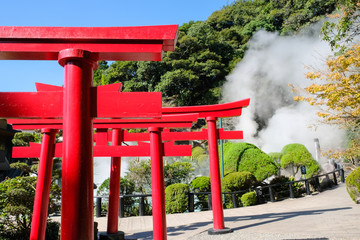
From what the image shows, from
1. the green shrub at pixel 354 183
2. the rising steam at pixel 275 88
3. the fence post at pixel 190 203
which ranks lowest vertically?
the fence post at pixel 190 203

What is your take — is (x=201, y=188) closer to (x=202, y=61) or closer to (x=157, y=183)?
(x=157, y=183)

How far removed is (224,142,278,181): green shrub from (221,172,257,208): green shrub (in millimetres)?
944

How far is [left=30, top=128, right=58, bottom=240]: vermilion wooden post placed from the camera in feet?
19.2

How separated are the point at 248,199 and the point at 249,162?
234 centimetres

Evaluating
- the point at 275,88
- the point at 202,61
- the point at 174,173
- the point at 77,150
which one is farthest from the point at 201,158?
the point at 77,150

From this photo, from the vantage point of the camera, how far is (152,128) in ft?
18.2

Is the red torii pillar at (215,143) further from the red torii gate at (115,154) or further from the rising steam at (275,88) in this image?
the rising steam at (275,88)

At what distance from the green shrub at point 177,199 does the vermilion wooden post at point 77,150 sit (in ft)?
33.1

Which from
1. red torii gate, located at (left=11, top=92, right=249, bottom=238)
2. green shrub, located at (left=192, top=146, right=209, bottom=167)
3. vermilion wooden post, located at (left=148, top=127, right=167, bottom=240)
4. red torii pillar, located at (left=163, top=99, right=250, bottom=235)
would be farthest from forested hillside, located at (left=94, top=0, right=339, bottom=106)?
vermilion wooden post, located at (left=148, top=127, right=167, bottom=240)

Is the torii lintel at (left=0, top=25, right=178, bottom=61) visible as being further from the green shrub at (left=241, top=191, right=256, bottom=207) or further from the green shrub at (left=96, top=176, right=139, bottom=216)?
the green shrub at (left=241, top=191, right=256, bottom=207)

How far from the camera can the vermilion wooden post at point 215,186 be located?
682 centimetres

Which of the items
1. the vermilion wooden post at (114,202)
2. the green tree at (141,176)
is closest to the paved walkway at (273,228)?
the vermilion wooden post at (114,202)

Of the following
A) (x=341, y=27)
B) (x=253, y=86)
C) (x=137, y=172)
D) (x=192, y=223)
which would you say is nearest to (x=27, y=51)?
(x=341, y=27)

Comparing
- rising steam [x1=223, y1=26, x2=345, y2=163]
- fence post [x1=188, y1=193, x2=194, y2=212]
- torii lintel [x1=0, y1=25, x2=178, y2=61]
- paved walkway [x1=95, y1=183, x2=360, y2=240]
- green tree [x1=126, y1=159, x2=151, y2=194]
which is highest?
rising steam [x1=223, y1=26, x2=345, y2=163]
